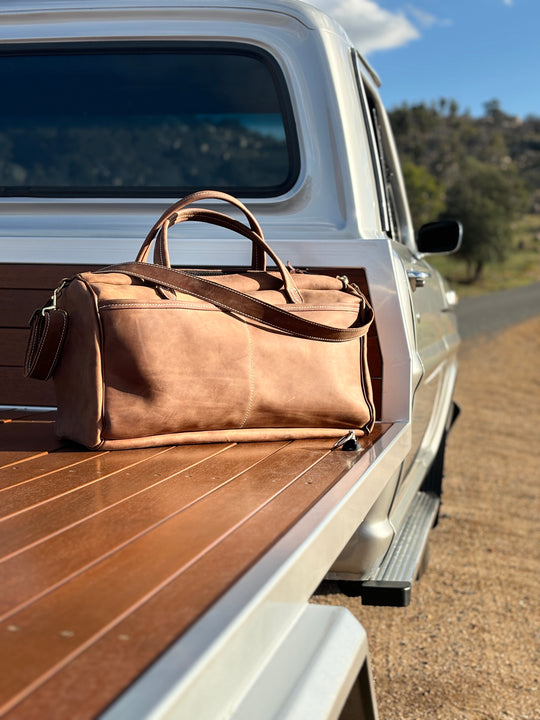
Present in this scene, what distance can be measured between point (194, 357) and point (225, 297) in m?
0.15

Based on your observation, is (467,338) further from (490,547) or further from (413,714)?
(413,714)

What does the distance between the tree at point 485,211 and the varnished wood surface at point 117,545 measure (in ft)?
140

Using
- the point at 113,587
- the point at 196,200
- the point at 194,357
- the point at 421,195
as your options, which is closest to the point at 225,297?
the point at 194,357

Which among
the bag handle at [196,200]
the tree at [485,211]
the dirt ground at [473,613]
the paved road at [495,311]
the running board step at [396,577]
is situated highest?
the tree at [485,211]

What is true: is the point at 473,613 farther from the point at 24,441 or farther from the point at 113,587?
the point at 113,587

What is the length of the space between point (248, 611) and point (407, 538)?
1.76 m

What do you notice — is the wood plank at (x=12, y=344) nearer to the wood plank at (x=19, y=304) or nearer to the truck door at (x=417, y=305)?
the wood plank at (x=19, y=304)

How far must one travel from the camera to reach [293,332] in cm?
183

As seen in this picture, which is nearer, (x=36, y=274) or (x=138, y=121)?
(x=36, y=274)

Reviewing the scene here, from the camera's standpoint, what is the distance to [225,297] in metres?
1.76

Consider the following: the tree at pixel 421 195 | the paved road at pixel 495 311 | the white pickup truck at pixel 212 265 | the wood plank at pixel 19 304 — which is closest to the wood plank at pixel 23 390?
the white pickup truck at pixel 212 265

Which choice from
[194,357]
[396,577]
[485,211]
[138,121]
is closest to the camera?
[194,357]

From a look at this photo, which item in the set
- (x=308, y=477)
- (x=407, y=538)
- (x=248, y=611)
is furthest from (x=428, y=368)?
(x=248, y=611)

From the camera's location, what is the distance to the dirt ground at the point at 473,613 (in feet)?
8.69
